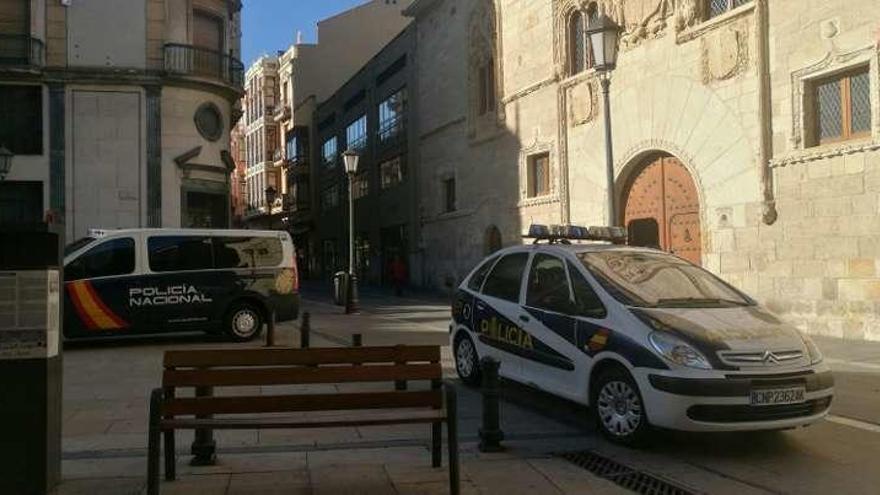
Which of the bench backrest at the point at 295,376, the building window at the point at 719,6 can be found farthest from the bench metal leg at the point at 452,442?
the building window at the point at 719,6

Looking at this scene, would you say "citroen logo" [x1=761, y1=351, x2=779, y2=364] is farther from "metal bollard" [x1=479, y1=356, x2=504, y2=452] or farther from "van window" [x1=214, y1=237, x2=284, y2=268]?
"van window" [x1=214, y1=237, x2=284, y2=268]

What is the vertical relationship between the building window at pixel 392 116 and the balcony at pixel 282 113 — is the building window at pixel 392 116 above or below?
below

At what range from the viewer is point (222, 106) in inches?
1243

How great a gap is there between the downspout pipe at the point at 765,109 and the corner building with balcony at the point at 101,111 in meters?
19.9

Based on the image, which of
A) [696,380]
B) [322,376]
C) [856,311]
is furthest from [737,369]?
[856,311]

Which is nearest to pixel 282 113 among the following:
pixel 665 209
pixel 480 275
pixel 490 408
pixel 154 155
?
pixel 154 155

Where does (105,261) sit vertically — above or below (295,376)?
above

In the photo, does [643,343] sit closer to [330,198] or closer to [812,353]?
[812,353]

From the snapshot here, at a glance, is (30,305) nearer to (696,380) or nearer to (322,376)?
(322,376)

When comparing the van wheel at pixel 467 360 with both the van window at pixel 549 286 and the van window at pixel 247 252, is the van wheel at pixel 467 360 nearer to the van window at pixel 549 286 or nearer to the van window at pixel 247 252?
the van window at pixel 549 286

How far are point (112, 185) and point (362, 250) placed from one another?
1766 centimetres

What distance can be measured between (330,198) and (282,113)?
12.9 metres

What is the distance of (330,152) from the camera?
2077 inches

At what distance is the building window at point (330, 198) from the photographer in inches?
2028
